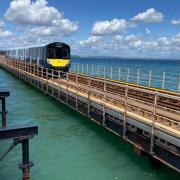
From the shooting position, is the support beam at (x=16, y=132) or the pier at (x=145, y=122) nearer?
the support beam at (x=16, y=132)

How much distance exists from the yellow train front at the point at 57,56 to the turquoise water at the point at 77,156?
11.9 metres

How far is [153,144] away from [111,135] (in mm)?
4610

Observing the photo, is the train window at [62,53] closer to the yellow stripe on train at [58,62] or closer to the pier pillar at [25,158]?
the yellow stripe on train at [58,62]

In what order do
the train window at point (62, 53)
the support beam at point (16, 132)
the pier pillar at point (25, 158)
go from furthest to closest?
the train window at point (62, 53)
the pier pillar at point (25, 158)
the support beam at point (16, 132)

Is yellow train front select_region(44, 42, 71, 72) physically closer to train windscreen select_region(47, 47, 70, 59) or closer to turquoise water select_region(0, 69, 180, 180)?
train windscreen select_region(47, 47, 70, 59)

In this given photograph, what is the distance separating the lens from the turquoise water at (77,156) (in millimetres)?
9766

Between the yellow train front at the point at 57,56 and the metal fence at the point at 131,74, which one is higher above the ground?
the yellow train front at the point at 57,56

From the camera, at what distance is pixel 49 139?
13.5m

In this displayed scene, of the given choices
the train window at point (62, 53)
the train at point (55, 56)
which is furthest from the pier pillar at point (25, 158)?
the train window at point (62, 53)

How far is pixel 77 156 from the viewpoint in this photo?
1144 cm

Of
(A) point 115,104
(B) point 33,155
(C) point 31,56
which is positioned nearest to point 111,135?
(A) point 115,104

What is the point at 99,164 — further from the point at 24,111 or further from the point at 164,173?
the point at 24,111

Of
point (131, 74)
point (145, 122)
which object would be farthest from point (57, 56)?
point (145, 122)

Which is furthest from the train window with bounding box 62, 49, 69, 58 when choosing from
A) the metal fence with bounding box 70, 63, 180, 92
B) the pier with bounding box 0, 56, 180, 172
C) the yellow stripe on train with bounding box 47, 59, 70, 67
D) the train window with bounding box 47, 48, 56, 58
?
the pier with bounding box 0, 56, 180, 172
